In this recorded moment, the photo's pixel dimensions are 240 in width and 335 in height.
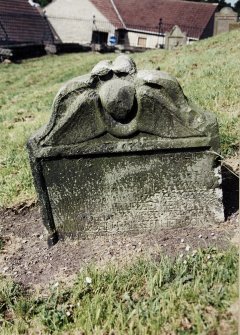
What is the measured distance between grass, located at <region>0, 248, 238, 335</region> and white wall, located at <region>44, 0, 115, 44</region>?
116 feet

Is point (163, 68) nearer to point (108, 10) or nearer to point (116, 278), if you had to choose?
point (116, 278)

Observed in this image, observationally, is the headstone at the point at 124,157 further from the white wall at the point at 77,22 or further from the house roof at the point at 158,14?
the house roof at the point at 158,14

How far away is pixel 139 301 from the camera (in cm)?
299

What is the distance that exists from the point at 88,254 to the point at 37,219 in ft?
3.33

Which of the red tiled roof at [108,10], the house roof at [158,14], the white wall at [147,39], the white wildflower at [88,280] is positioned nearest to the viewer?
the white wildflower at [88,280]

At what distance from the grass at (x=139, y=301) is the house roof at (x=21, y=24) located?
25234 millimetres

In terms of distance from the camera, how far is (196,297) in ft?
9.44

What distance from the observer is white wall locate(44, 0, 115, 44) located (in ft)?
122

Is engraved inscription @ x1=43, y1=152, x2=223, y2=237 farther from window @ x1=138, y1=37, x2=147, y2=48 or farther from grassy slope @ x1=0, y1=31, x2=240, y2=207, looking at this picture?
window @ x1=138, y1=37, x2=147, y2=48

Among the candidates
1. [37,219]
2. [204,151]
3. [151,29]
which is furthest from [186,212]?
[151,29]

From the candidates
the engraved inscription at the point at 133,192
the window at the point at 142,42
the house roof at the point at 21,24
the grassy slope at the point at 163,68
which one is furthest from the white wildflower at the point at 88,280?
the window at the point at 142,42

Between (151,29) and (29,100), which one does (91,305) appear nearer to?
(29,100)

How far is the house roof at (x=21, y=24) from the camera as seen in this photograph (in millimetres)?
28528

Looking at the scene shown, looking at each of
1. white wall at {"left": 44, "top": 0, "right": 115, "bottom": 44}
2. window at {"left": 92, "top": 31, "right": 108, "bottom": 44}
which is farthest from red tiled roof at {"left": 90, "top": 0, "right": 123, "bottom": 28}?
window at {"left": 92, "top": 31, "right": 108, "bottom": 44}
